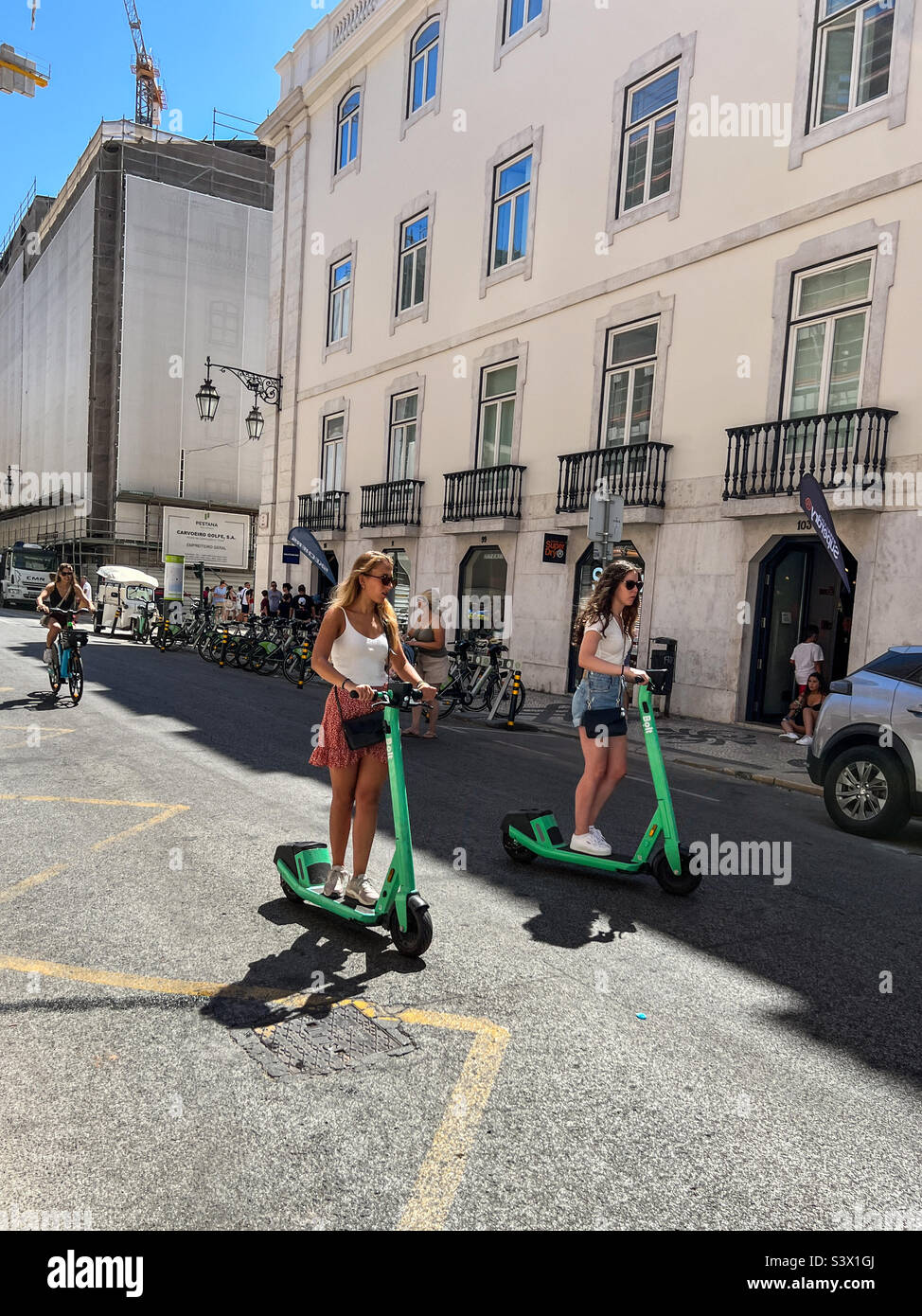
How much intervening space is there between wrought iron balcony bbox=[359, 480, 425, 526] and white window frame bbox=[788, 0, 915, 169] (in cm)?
1076

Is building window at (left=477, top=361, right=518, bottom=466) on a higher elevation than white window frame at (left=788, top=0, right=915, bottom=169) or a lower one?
lower

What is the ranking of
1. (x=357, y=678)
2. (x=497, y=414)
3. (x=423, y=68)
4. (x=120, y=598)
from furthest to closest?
(x=120, y=598), (x=423, y=68), (x=497, y=414), (x=357, y=678)

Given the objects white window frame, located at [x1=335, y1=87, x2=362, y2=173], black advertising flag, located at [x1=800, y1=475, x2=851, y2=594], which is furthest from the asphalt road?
white window frame, located at [x1=335, y1=87, x2=362, y2=173]

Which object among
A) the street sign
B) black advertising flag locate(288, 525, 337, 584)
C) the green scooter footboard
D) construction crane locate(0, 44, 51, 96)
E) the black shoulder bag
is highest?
construction crane locate(0, 44, 51, 96)

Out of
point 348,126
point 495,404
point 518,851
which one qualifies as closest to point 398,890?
point 518,851

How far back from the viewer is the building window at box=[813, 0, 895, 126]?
12.2m

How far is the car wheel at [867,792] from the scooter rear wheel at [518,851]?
324cm

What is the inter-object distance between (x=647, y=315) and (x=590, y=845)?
1239 centimetres

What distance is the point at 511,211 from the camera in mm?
19078

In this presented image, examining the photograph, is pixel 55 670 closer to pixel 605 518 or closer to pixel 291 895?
pixel 605 518

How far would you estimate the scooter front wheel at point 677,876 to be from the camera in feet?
17.5

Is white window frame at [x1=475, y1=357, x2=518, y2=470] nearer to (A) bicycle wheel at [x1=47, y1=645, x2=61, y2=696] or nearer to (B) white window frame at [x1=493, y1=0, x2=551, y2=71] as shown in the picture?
(B) white window frame at [x1=493, y1=0, x2=551, y2=71]

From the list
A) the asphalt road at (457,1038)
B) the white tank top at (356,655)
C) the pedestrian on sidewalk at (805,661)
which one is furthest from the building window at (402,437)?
the white tank top at (356,655)

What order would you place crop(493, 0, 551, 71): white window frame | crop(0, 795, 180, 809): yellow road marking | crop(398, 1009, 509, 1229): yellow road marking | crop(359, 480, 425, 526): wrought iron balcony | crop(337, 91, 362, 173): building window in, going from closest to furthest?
crop(398, 1009, 509, 1229): yellow road marking < crop(0, 795, 180, 809): yellow road marking < crop(493, 0, 551, 71): white window frame < crop(359, 480, 425, 526): wrought iron balcony < crop(337, 91, 362, 173): building window
